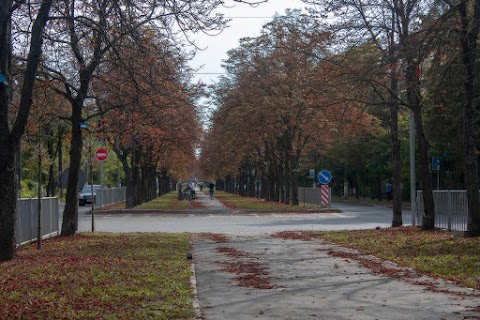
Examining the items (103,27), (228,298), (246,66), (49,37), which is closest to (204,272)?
(228,298)

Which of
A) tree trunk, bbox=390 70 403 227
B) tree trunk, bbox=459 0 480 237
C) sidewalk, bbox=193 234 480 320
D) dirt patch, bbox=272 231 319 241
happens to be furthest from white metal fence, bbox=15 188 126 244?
tree trunk, bbox=390 70 403 227

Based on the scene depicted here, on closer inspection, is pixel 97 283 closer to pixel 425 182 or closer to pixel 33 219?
pixel 33 219

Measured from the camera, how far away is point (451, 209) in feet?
63.9

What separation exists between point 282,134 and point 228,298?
36639 mm

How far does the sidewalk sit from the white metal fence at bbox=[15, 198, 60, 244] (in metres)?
5.31

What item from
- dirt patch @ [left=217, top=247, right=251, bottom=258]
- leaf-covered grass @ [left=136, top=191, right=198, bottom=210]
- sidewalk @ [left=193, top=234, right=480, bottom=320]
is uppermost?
leaf-covered grass @ [left=136, top=191, right=198, bottom=210]

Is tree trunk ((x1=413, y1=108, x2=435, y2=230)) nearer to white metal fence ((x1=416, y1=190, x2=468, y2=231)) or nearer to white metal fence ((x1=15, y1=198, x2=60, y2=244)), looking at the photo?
white metal fence ((x1=416, y1=190, x2=468, y2=231))

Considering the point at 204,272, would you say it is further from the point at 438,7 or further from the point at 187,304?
the point at 438,7

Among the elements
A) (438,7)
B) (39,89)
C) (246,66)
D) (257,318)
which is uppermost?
(246,66)

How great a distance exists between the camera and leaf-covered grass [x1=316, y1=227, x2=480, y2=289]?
11914 mm

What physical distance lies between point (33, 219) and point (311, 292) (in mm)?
11279

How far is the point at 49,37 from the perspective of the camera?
15195 millimetres

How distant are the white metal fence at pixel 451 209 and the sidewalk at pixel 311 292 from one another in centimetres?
567

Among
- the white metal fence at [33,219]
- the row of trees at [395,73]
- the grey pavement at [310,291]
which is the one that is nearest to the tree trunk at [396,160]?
the row of trees at [395,73]
